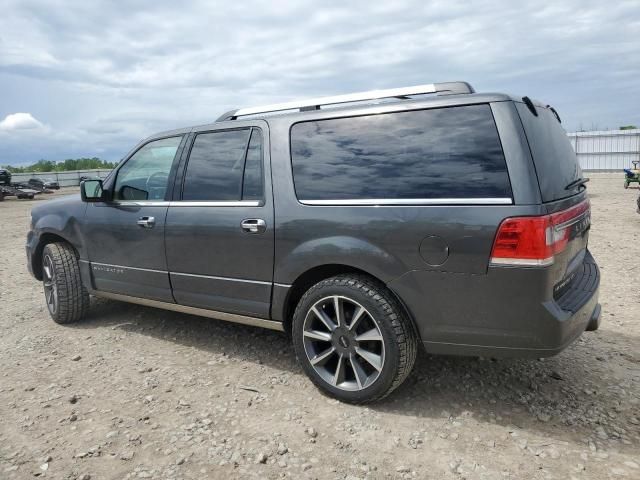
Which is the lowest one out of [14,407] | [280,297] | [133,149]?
[14,407]

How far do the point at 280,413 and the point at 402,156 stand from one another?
1742mm

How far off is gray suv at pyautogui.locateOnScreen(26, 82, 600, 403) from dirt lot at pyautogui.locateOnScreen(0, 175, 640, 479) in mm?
369

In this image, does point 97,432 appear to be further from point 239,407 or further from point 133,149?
point 133,149

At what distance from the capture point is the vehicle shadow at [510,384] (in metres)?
2.90

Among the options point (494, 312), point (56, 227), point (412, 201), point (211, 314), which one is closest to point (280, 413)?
point (211, 314)

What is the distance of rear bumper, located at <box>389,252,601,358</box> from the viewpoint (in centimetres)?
254

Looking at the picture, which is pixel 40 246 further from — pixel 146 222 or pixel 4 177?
pixel 4 177

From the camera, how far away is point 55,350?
4160 mm

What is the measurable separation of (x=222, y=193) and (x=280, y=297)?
902mm

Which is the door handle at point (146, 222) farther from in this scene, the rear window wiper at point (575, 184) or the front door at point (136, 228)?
the rear window wiper at point (575, 184)

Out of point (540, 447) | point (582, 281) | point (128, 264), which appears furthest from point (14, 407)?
point (582, 281)

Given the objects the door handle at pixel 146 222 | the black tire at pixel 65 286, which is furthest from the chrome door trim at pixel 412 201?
the black tire at pixel 65 286

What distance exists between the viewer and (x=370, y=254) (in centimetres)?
289

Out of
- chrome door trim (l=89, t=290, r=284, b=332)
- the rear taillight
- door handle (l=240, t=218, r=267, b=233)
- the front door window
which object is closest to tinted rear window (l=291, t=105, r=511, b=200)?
the rear taillight
